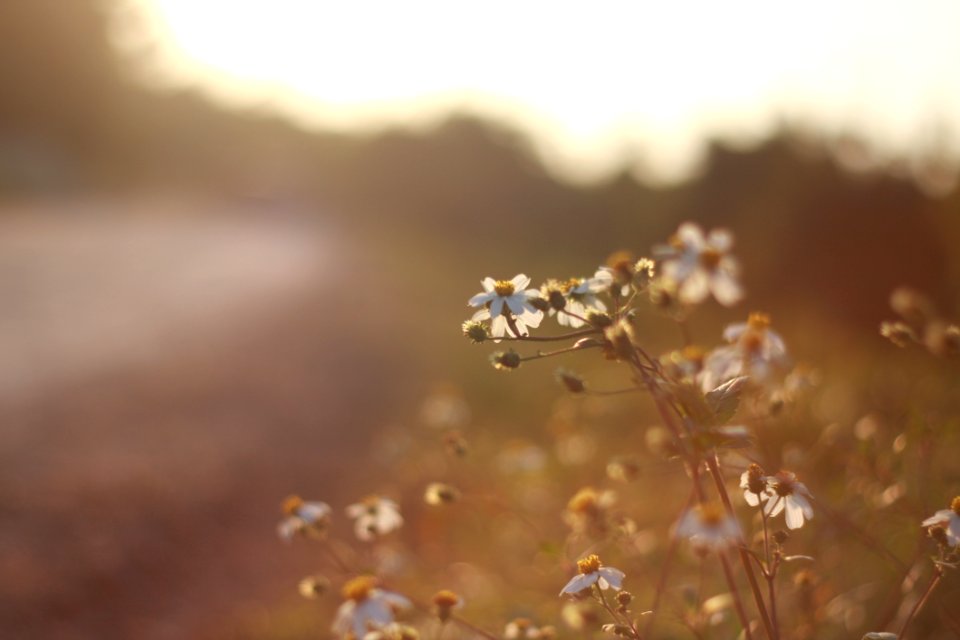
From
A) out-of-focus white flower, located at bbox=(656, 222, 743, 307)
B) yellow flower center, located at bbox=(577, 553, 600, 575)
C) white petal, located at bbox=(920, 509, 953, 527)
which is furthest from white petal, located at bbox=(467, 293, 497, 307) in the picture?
white petal, located at bbox=(920, 509, 953, 527)

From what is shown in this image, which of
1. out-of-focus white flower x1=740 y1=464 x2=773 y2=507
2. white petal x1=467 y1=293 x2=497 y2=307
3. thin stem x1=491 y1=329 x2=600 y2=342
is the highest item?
white petal x1=467 y1=293 x2=497 y2=307

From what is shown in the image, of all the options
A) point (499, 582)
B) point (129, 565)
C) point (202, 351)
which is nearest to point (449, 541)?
point (499, 582)

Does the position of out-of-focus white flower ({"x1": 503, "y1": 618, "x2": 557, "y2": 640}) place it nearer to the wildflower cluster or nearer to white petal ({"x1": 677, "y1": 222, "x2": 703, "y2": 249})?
the wildflower cluster

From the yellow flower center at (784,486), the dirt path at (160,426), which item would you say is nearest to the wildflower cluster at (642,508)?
the yellow flower center at (784,486)

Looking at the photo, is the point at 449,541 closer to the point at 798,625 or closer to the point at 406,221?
the point at 798,625

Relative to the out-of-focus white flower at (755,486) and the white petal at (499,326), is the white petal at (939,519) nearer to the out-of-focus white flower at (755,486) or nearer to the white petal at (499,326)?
the out-of-focus white flower at (755,486)

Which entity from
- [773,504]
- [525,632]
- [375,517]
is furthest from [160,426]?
[773,504]
